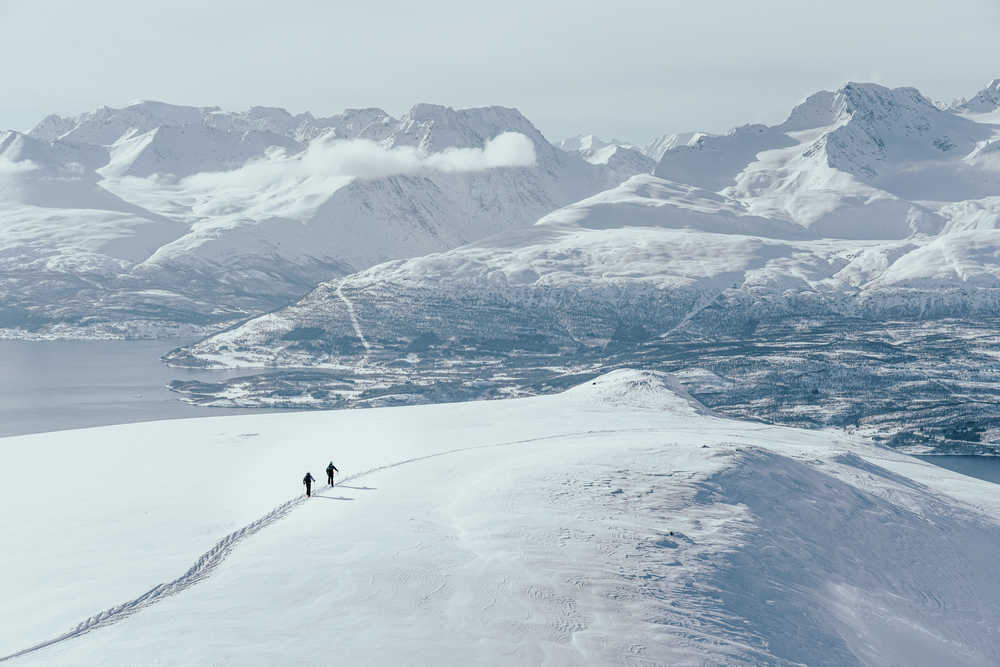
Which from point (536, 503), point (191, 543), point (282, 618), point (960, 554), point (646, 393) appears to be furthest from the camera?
point (646, 393)

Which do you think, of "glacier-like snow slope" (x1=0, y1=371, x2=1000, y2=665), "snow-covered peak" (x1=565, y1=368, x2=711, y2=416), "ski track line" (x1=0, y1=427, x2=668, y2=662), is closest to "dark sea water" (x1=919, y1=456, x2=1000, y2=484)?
"snow-covered peak" (x1=565, y1=368, x2=711, y2=416)

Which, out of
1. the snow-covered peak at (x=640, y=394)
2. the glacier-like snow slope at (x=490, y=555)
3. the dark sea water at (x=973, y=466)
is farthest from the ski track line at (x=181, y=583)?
the dark sea water at (x=973, y=466)

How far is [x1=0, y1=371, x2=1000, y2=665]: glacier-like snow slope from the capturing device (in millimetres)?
35375

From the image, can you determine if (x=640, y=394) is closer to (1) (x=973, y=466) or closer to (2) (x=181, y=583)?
(2) (x=181, y=583)

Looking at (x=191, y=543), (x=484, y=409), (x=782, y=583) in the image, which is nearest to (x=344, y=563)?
(x=191, y=543)

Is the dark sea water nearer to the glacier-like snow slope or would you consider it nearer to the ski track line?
the glacier-like snow slope

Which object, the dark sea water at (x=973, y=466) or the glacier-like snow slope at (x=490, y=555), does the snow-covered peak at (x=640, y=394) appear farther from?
the dark sea water at (x=973, y=466)

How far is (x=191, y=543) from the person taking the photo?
45.7 m

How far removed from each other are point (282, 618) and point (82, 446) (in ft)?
168

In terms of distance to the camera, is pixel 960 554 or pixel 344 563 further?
pixel 960 554

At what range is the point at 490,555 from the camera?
43.2 meters

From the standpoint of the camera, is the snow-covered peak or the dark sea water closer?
the snow-covered peak

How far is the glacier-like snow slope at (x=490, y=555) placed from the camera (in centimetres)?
3538

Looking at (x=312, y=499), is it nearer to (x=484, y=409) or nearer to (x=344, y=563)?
(x=344, y=563)
